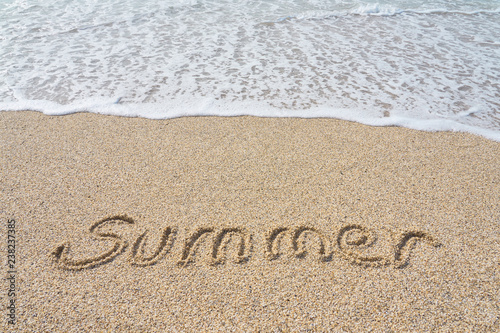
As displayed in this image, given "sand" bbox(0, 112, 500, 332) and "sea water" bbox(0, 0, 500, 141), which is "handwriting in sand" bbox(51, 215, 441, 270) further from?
"sea water" bbox(0, 0, 500, 141)

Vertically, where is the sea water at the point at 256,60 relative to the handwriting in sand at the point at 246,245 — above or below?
above

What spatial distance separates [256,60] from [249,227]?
327 cm

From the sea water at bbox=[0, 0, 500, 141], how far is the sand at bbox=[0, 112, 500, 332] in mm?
504

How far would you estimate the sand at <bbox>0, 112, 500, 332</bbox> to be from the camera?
1.82 metres

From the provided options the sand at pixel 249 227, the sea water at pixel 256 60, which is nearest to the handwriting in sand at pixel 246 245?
the sand at pixel 249 227

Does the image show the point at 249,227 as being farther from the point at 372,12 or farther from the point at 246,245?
the point at 372,12

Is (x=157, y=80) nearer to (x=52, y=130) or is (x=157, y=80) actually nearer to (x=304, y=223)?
(x=52, y=130)

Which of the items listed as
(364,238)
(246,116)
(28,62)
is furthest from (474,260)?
(28,62)

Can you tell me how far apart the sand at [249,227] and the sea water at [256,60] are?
1.66ft

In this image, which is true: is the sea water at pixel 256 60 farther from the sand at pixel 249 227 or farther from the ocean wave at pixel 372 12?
the sand at pixel 249 227

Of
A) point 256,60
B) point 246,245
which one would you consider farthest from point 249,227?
point 256,60

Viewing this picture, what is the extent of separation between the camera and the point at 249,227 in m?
2.30

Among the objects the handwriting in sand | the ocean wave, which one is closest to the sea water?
the ocean wave

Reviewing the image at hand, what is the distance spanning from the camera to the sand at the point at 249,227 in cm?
182
